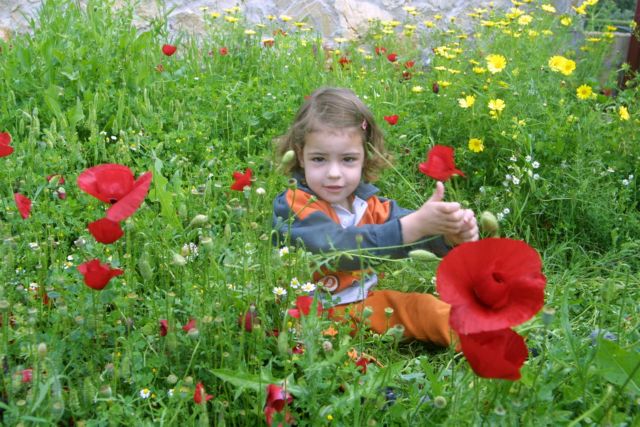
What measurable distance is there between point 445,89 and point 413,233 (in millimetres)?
1772

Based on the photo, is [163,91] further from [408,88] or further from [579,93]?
[579,93]

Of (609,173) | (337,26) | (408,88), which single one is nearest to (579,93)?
(609,173)

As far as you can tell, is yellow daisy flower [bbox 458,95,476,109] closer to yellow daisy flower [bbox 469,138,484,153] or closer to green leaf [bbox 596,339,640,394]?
yellow daisy flower [bbox 469,138,484,153]

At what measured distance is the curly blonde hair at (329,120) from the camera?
2.55 metres

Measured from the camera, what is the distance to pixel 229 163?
3.18 m

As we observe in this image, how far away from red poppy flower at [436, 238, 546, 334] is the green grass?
0.30 feet

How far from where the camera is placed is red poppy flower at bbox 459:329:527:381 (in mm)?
1126

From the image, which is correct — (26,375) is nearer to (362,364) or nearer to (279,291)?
(279,291)

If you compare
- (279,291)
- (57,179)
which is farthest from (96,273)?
(57,179)

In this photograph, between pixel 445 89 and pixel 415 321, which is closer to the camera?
pixel 415 321

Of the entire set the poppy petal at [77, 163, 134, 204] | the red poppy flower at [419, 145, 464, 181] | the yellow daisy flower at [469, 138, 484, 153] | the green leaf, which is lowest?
the yellow daisy flower at [469, 138, 484, 153]

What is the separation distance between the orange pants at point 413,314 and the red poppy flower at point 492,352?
1.06m

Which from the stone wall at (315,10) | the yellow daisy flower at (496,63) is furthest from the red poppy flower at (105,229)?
the stone wall at (315,10)

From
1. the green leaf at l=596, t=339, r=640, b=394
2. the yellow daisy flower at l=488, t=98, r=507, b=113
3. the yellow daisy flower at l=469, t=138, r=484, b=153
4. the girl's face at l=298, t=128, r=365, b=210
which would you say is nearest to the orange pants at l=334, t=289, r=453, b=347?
the girl's face at l=298, t=128, r=365, b=210
